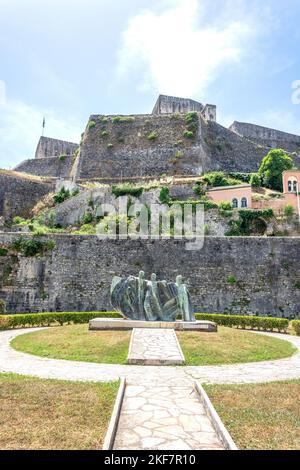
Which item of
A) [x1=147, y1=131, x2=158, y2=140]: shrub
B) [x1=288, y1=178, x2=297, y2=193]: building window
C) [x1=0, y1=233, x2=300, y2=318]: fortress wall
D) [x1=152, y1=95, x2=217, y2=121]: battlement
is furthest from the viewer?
[x1=152, y1=95, x2=217, y2=121]: battlement

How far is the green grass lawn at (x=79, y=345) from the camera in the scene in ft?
36.2

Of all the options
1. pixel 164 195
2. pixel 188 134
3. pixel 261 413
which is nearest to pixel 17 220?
pixel 164 195

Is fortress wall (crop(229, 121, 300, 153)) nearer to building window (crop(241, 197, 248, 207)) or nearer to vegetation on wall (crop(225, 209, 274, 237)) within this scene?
building window (crop(241, 197, 248, 207))

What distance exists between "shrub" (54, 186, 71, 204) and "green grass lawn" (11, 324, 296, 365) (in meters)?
28.2

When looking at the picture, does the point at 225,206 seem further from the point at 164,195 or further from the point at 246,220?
the point at 164,195

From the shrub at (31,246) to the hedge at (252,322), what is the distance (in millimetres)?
11737

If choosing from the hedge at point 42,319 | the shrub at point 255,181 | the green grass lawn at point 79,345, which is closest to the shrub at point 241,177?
the shrub at point 255,181

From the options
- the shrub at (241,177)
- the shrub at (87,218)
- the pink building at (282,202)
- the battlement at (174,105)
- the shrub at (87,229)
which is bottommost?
the shrub at (87,229)

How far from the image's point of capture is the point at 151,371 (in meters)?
9.31

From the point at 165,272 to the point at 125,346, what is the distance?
14345 mm

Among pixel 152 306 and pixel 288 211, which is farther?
pixel 288 211

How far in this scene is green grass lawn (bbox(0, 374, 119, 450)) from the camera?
15.4 feet

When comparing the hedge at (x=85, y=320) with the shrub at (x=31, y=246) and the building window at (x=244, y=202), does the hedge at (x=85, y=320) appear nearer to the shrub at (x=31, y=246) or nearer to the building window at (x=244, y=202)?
the shrub at (x=31, y=246)

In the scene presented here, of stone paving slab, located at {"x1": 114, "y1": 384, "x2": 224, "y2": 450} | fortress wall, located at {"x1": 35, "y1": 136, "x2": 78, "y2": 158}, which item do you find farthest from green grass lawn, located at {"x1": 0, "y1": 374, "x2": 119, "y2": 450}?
fortress wall, located at {"x1": 35, "y1": 136, "x2": 78, "y2": 158}
